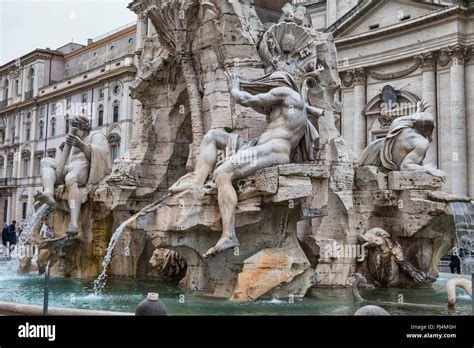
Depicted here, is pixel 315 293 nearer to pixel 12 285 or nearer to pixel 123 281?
pixel 123 281

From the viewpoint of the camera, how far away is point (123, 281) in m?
11.1

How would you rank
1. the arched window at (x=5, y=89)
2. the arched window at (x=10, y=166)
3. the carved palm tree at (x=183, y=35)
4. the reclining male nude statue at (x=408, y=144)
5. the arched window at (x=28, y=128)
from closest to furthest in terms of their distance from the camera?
the carved palm tree at (x=183, y=35) < the reclining male nude statue at (x=408, y=144) < the arched window at (x=5, y=89) < the arched window at (x=10, y=166) < the arched window at (x=28, y=128)

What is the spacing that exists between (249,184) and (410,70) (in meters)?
28.0

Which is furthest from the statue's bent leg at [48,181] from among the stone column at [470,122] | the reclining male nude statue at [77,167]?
the stone column at [470,122]

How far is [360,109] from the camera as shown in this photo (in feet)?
120

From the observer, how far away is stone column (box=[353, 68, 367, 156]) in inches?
1416

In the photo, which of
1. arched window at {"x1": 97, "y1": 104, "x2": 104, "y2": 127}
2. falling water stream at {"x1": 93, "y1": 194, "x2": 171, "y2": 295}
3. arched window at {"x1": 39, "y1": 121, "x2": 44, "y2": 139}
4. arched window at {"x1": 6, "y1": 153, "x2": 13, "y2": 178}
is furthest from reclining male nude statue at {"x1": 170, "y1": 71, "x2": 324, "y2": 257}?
arched window at {"x1": 97, "y1": 104, "x2": 104, "y2": 127}

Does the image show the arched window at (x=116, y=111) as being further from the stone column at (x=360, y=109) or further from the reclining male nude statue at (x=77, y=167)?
the reclining male nude statue at (x=77, y=167)

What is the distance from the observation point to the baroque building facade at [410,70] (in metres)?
31.8

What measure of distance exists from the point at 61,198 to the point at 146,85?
2768mm

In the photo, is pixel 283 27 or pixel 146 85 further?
pixel 146 85

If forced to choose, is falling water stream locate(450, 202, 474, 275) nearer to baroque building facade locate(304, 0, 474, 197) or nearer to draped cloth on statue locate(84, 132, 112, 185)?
draped cloth on statue locate(84, 132, 112, 185)

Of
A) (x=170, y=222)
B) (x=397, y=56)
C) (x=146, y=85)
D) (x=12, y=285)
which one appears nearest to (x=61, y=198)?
(x=12, y=285)

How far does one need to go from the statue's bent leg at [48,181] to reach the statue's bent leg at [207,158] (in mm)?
3545
